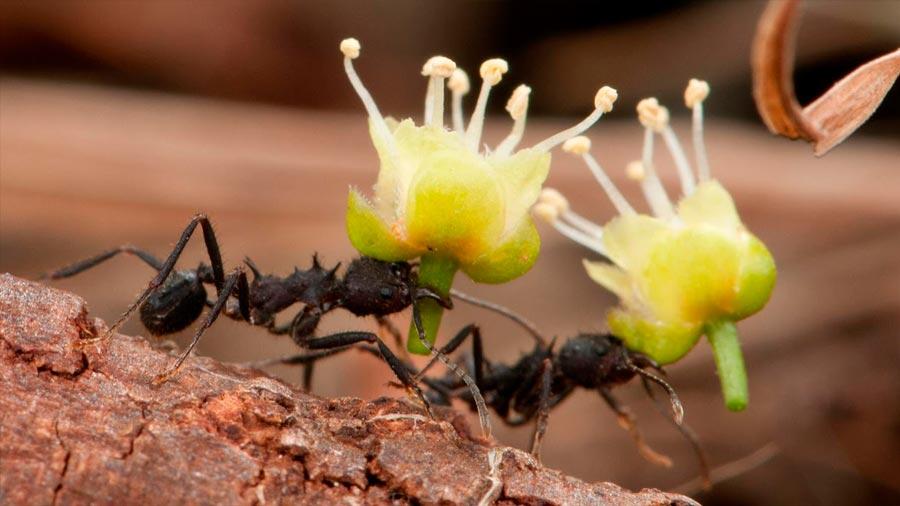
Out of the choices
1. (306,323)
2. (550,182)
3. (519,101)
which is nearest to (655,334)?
(519,101)

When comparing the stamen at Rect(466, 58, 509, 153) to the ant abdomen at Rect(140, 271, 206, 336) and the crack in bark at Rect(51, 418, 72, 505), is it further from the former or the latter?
the crack in bark at Rect(51, 418, 72, 505)

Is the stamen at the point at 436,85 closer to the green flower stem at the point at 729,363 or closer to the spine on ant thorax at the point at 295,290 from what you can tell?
the spine on ant thorax at the point at 295,290

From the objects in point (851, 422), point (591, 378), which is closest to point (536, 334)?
point (591, 378)

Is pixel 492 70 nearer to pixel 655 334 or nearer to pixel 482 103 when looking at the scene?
pixel 482 103

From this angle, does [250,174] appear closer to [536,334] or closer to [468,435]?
[536,334]

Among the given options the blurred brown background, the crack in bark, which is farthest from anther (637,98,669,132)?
the crack in bark
